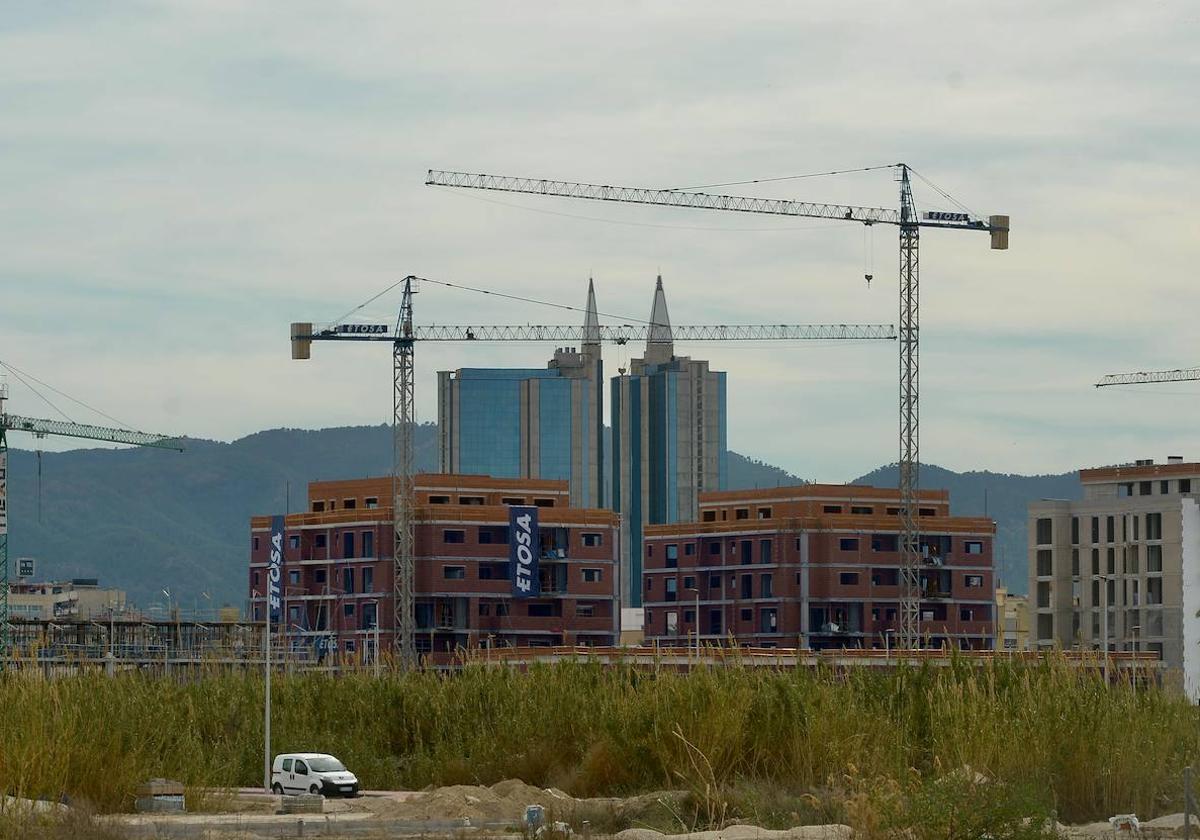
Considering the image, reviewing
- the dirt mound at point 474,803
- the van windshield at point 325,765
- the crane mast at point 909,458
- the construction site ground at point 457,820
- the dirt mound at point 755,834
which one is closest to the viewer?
the dirt mound at point 755,834

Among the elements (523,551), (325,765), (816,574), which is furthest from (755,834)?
(816,574)

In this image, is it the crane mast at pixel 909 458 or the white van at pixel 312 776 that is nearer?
the white van at pixel 312 776

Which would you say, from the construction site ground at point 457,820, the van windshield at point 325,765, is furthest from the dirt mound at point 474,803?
the van windshield at point 325,765

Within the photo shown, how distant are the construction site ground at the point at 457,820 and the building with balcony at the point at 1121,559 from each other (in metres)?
118

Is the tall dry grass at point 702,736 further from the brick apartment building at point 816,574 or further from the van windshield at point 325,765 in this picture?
the brick apartment building at point 816,574

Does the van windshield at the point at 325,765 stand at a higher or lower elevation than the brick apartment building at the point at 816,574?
lower

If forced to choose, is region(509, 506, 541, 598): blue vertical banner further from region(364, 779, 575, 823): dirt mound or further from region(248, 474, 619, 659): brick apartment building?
region(364, 779, 575, 823): dirt mound

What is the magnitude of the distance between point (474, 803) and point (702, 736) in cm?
531

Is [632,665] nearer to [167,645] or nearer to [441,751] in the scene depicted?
[441,751]

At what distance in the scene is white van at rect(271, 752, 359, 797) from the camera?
185ft

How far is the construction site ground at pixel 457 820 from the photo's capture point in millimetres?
38625

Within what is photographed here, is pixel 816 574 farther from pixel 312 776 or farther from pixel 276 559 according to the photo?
pixel 312 776

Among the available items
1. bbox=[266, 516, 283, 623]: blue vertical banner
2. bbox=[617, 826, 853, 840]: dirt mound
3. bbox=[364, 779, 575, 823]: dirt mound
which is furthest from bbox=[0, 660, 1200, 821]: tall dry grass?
bbox=[266, 516, 283, 623]: blue vertical banner

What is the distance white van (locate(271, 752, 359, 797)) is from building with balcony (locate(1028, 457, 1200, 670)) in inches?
4375
